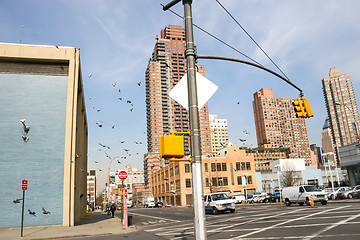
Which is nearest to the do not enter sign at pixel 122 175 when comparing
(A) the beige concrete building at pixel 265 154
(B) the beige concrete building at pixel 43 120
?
(B) the beige concrete building at pixel 43 120

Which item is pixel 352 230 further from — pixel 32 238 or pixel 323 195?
pixel 323 195

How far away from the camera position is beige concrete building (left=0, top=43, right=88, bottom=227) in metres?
20.6

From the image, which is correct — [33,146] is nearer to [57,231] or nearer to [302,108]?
[57,231]

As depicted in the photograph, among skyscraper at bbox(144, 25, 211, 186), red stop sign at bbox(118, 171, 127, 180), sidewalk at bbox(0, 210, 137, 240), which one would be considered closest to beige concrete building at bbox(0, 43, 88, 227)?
sidewalk at bbox(0, 210, 137, 240)

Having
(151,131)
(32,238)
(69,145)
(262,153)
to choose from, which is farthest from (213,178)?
(262,153)

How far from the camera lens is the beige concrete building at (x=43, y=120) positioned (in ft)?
67.7

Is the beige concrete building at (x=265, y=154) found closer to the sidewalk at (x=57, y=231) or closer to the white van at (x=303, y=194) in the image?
the white van at (x=303, y=194)

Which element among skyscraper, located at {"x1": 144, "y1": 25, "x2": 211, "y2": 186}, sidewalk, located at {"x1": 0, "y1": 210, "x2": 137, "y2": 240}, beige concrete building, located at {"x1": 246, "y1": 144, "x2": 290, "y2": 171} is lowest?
sidewalk, located at {"x1": 0, "y1": 210, "x2": 137, "y2": 240}

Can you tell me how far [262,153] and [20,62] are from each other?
164777mm

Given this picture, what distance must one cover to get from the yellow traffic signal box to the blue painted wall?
18.6 metres

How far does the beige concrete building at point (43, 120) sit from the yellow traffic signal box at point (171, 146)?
1815cm

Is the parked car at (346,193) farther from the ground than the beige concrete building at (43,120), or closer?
closer

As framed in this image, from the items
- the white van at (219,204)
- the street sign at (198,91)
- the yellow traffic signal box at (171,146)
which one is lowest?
the white van at (219,204)

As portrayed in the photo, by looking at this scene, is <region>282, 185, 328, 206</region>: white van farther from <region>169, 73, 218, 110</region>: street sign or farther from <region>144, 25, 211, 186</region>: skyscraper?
<region>144, 25, 211, 186</region>: skyscraper
